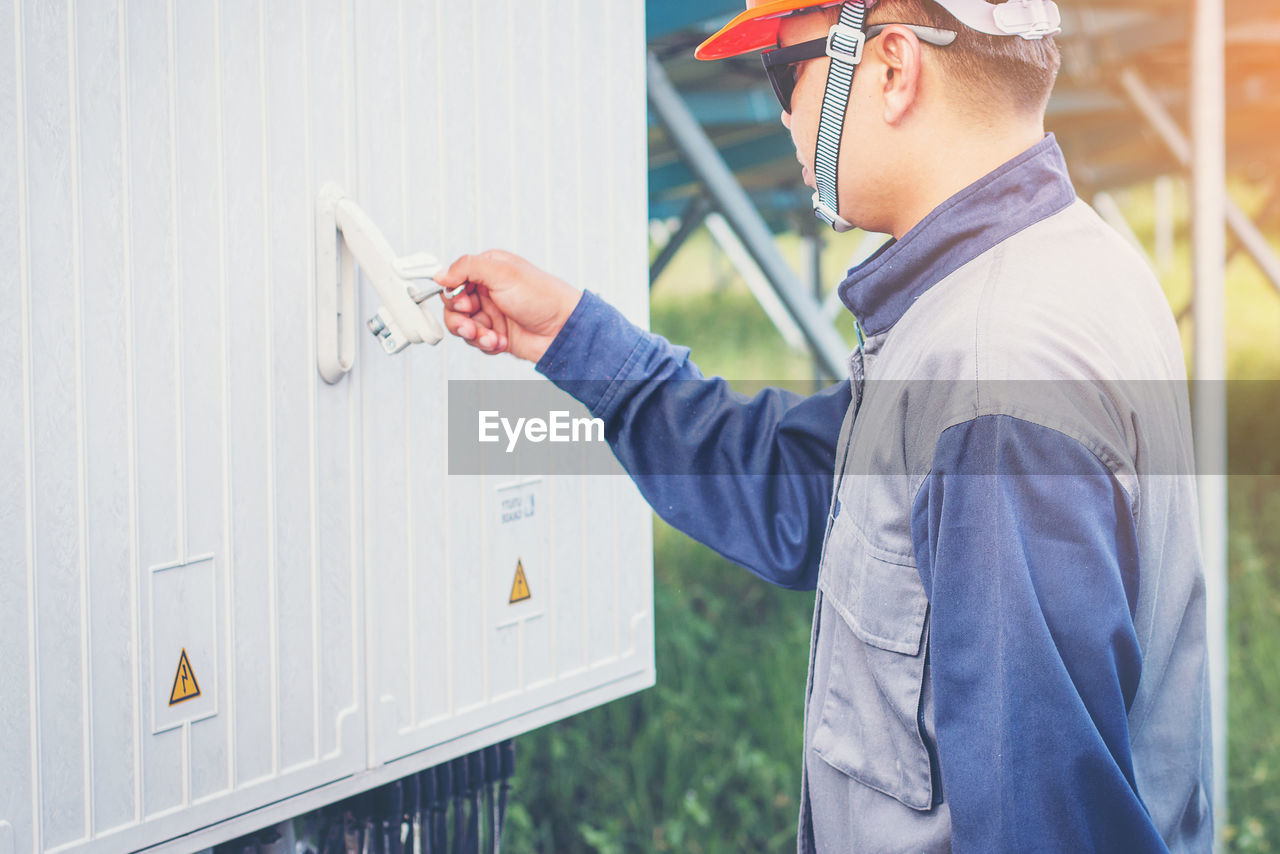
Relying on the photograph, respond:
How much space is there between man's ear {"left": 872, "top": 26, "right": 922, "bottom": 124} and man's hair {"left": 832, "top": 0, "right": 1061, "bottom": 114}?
→ 0.02m

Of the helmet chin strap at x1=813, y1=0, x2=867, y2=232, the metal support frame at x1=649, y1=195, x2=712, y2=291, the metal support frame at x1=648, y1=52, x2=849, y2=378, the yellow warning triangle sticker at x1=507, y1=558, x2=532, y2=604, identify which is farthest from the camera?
the metal support frame at x1=649, y1=195, x2=712, y2=291

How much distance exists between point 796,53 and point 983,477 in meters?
0.58

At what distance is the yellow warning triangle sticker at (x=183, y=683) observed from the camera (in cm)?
137

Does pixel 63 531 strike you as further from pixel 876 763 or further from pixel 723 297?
pixel 723 297

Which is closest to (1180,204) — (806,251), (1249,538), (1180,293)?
(1180,293)

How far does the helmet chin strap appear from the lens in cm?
129

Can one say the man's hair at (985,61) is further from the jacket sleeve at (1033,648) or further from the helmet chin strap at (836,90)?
the jacket sleeve at (1033,648)

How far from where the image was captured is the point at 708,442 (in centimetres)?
163

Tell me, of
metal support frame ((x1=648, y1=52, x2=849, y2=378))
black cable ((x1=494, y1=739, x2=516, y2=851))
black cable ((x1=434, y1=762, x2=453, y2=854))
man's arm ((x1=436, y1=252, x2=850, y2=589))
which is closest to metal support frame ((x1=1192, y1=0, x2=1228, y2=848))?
metal support frame ((x1=648, y1=52, x2=849, y2=378))

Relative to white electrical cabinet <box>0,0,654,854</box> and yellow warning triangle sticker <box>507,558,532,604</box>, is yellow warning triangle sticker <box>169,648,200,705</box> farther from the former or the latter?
yellow warning triangle sticker <box>507,558,532,604</box>

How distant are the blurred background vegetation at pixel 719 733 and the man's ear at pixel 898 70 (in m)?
2.43

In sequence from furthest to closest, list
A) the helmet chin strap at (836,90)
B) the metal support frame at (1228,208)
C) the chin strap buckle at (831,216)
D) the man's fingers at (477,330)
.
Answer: the metal support frame at (1228,208)
the man's fingers at (477,330)
the chin strap buckle at (831,216)
the helmet chin strap at (836,90)

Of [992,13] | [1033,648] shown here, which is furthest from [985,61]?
[1033,648]

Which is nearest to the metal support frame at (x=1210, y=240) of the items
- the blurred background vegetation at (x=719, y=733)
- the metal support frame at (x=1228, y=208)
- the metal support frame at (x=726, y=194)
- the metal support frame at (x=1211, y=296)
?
the metal support frame at (x=1211, y=296)
